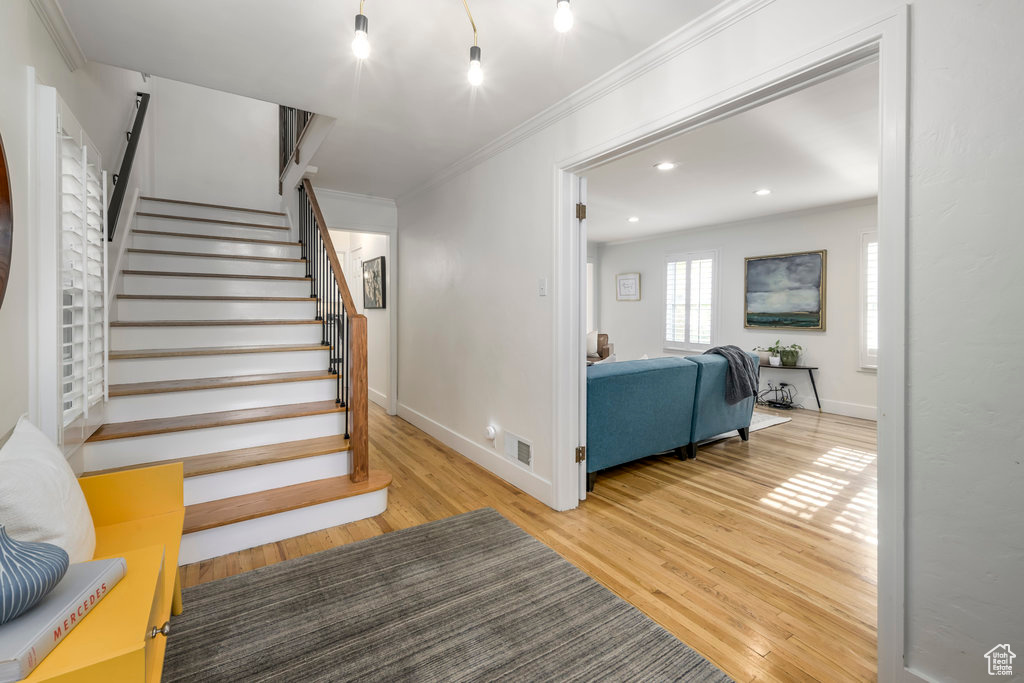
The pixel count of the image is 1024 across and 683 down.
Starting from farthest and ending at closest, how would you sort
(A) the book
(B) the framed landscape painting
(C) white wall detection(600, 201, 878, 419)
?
1. (B) the framed landscape painting
2. (C) white wall detection(600, 201, 878, 419)
3. (A) the book

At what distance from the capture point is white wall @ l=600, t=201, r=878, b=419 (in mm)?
5109

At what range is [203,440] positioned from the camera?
2568mm

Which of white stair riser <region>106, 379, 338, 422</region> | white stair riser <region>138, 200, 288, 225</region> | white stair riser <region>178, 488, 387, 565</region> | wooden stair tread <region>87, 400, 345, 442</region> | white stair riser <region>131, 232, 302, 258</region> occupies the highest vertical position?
white stair riser <region>138, 200, 288, 225</region>

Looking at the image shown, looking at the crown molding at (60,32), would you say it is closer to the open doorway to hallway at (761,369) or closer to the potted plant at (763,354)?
the open doorway to hallway at (761,369)

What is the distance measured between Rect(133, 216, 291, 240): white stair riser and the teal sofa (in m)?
3.41

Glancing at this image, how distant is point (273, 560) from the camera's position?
223cm

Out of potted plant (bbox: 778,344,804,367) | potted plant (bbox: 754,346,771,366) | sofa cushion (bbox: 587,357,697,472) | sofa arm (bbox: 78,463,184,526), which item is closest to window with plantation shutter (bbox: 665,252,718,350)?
potted plant (bbox: 754,346,771,366)

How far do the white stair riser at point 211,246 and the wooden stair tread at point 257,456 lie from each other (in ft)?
7.09

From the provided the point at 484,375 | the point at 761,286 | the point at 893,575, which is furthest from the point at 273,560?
the point at 761,286

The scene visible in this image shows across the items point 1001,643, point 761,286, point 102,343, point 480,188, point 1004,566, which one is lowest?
point 1001,643

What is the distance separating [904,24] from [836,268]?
4.68 meters

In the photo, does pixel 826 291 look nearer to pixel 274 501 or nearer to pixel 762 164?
pixel 762 164

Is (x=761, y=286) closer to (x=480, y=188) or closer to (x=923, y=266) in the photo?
(x=480, y=188)

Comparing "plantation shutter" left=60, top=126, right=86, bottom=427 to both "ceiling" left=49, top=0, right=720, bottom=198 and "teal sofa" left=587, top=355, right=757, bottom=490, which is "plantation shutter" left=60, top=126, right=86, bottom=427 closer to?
"ceiling" left=49, top=0, right=720, bottom=198
